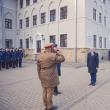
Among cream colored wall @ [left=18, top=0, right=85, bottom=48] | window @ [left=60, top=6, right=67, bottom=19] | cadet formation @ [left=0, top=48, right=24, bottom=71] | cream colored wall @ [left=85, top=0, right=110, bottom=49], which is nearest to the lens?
cadet formation @ [left=0, top=48, right=24, bottom=71]

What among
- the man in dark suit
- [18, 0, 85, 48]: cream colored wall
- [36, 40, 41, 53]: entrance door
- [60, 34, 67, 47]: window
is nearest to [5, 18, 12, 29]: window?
[18, 0, 85, 48]: cream colored wall

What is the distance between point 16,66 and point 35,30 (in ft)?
41.8

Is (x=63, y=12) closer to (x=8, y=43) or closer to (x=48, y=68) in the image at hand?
(x=8, y=43)

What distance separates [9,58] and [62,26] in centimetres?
1074

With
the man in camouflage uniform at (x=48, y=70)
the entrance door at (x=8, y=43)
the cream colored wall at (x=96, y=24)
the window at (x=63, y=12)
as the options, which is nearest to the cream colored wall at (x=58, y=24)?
the window at (x=63, y=12)

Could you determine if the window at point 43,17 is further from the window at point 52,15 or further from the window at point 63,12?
the window at point 63,12

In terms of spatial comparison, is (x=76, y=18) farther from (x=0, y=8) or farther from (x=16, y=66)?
(x=0, y=8)

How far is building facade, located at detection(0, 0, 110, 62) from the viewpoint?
27.2 metres

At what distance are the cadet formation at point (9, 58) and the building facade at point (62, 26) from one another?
827 cm

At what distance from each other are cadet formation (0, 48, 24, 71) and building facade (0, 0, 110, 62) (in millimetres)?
8269

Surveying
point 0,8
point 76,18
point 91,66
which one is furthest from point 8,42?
point 91,66

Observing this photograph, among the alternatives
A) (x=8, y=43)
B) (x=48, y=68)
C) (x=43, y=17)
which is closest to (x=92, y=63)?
(x=48, y=68)

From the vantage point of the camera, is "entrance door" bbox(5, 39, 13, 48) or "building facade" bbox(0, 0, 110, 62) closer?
"building facade" bbox(0, 0, 110, 62)

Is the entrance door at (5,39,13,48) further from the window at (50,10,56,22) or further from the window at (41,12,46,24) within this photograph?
the window at (50,10,56,22)
